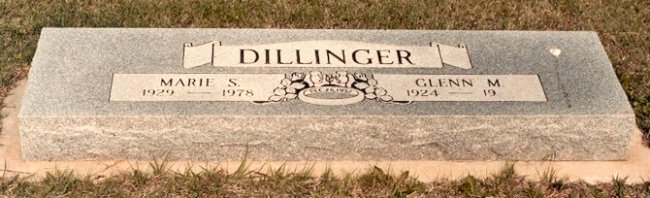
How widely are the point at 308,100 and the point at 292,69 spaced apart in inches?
12.3

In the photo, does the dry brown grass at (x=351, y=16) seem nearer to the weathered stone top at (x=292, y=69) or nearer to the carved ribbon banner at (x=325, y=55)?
the weathered stone top at (x=292, y=69)

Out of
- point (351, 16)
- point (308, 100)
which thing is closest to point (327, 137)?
point (308, 100)

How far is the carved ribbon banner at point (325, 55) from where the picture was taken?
194 inches

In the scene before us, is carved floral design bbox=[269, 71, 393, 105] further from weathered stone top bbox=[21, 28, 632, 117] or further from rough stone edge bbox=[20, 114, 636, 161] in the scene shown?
rough stone edge bbox=[20, 114, 636, 161]

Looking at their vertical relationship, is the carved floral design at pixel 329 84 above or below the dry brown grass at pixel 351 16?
below

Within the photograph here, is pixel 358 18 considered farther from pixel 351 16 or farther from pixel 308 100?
pixel 308 100

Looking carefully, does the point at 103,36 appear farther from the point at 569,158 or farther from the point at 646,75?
the point at 646,75

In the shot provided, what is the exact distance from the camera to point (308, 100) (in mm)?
4633

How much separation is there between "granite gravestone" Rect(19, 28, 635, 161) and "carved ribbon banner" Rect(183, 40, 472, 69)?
0.01m

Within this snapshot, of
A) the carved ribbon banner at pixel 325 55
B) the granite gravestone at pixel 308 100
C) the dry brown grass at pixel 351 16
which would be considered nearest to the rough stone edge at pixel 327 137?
the granite gravestone at pixel 308 100

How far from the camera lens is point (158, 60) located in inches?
193

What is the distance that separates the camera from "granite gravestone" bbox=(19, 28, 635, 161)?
14.8 feet

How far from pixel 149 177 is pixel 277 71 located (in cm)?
84

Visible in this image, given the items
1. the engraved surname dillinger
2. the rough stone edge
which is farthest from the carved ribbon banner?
the rough stone edge
